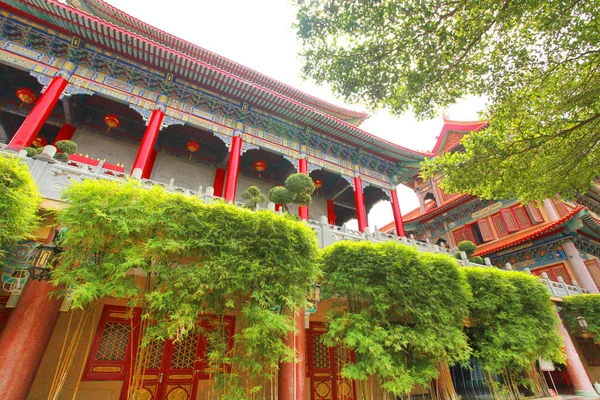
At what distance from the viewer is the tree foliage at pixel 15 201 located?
11.2ft

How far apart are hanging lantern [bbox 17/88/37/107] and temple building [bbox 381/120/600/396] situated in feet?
49.3

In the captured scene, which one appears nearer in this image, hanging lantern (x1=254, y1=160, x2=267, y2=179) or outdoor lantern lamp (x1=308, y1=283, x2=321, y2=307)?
outdoor lantern lamp (x1=308, y1=283, x2=321, y2=307)

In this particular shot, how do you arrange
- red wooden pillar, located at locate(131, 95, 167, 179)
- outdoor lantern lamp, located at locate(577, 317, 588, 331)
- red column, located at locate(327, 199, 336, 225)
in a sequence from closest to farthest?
red wooden pillar, located at locate(131, 95, 167, 179), outdoor lantern lamp, located at locate(577, 317, 588, 331), red column, located at locate(327, 199, 336, 225)

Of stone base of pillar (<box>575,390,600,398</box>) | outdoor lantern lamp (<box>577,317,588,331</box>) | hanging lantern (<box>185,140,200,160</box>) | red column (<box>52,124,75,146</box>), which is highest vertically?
hanging lantern (<box>185,140,200,160</box>)

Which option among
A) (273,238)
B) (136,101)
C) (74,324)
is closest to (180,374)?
(74,324)

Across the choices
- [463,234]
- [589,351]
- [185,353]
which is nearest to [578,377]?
[589,351]

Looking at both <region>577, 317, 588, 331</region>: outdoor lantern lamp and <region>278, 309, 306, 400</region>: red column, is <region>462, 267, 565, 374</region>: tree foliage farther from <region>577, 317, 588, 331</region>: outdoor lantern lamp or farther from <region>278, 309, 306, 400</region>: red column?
<region>278, 309, 306, 400</region>: red column

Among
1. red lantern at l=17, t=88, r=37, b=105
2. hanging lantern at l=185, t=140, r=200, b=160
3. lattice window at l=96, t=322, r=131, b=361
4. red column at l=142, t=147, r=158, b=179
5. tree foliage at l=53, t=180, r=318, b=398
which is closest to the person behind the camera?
tree foliage at l=53, t=180, r=318, b=398

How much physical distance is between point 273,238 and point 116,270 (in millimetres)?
2056

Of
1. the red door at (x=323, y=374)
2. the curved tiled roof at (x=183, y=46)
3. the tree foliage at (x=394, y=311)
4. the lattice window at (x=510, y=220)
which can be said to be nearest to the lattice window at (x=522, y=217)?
the lattice window at (x=510, y=220)

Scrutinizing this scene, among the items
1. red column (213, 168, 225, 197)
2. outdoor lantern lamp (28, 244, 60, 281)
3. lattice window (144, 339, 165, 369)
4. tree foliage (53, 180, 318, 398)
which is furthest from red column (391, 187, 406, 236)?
outdoor lantern lamp (28, 244, 60, 281)

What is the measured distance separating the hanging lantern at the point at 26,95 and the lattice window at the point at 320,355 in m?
10.6

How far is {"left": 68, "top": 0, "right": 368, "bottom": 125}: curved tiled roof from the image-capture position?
12305 millimetres

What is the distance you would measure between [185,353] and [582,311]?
1219 centimetres
